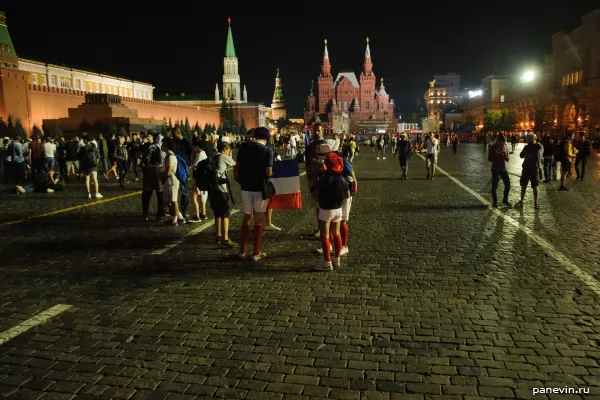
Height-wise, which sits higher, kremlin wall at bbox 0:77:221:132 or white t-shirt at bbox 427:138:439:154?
kremlin wall at bbox 0:77:221:132

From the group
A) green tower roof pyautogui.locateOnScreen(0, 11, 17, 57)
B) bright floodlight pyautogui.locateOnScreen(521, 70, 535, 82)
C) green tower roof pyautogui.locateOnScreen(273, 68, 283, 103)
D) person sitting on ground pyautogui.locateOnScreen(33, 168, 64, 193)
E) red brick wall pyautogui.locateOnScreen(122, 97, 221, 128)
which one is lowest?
person sitting on ground pyautogui.locateOnScreen(33, 168, 64, 193)

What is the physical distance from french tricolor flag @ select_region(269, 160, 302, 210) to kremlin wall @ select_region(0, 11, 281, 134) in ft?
134

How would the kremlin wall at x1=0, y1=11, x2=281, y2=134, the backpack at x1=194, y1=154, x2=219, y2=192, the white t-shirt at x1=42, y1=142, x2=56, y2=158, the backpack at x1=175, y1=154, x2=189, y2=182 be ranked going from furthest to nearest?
Result: the kremlin wall at x1=0, y1=11, x2=281, y2=134
the white t-shirt at x1=42, y1=142, x2=56, y2=158
the backpack at x1=175, y1=154, x2=189, y2=182
the backpack at x1=194, y1=154, x2=219, y2=192

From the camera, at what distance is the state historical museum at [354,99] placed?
126 meters

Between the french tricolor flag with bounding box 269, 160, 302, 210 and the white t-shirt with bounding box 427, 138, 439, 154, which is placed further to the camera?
the white t-shirt with bounding box 427, 138, 439, 154

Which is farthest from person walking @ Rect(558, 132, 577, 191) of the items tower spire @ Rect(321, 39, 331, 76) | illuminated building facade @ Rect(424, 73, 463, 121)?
illuminated building facade @ Rect(424, 73, 463, 121)

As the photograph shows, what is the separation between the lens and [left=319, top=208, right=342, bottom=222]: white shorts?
6102mm

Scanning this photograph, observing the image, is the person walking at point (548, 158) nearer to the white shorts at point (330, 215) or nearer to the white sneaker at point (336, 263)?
the white sneaker at point (336, 263)

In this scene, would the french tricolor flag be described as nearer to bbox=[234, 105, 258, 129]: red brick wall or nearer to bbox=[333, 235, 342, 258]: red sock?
bbox=[333, 235, 342, 258]: red sock

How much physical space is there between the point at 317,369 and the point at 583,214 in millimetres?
8173

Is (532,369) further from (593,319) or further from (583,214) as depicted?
(583,214)

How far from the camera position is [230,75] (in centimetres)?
10662

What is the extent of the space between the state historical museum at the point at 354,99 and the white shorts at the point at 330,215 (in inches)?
4737

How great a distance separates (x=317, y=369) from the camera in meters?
3.72
